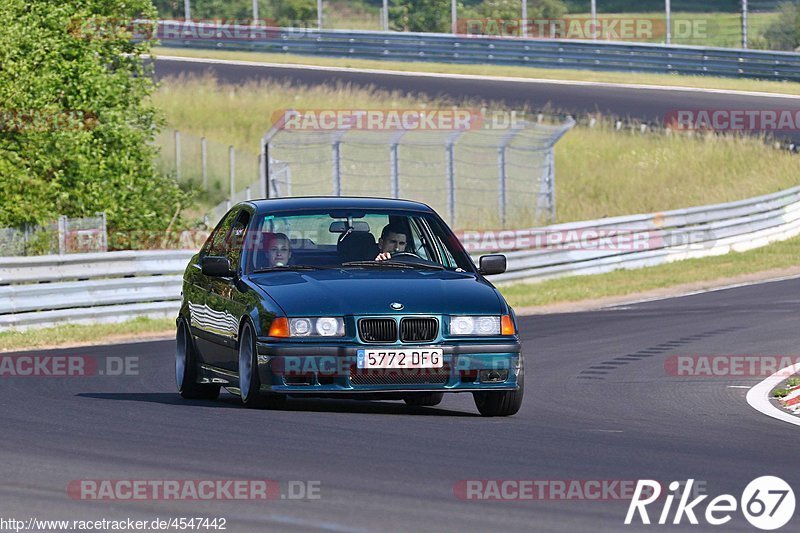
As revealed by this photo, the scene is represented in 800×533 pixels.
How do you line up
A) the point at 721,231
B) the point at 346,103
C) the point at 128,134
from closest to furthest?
1. the point at 128,134
2. the point at 721,231
3. the point at 346,103

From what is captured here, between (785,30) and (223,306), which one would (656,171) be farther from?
(223,306)

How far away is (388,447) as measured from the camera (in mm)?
8648

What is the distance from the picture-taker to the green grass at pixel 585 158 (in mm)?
35656

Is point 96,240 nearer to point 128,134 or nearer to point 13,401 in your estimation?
point 128,134

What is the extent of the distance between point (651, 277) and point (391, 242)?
17.0m

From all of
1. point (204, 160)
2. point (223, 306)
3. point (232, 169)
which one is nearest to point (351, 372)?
point (223, 306)

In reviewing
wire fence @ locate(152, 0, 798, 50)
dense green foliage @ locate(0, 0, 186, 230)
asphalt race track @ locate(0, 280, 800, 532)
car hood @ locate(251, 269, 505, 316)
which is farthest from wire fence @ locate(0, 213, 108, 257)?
wire fence @ locate(152, 0, 798, 50)

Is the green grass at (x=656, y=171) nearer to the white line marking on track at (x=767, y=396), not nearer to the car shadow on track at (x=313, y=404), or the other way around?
the white line marking on track at (x=767, y=396)

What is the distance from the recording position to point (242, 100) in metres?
42.5

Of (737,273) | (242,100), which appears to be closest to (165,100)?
(242,100)

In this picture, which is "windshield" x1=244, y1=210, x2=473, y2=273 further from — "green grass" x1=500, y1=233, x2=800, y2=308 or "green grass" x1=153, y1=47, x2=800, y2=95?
"green grass" x1=153, y1=47, x2=800, y2=95

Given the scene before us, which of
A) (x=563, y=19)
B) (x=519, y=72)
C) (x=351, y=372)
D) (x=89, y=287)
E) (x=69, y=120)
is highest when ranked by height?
(x=563, y=19)

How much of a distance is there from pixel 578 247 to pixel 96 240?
29.8ft

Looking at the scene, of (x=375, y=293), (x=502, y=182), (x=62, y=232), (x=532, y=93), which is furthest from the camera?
(x=532, y=93)
